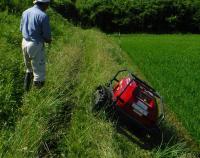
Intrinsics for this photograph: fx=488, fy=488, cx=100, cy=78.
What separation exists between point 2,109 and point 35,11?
191cm

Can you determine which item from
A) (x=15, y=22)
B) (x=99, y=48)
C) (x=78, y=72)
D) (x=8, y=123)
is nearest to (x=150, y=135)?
(x=8, y=123)

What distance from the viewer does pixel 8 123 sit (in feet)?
22.3

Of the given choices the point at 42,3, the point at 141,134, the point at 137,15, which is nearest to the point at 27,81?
the point at 42,3

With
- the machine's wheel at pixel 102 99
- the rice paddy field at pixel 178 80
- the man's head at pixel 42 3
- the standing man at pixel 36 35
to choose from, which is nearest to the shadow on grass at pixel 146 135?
→ the machine's wheel at pixel 102 99

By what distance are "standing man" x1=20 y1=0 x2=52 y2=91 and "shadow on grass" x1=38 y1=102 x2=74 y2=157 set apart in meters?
0.74

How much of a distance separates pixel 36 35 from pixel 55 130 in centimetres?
188

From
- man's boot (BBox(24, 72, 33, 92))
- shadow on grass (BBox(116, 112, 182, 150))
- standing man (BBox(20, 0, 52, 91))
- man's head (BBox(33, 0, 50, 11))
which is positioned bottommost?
shadow on grass (BBox(116, 112, 182, 150))

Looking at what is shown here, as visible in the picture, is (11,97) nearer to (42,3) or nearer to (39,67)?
(39,67)

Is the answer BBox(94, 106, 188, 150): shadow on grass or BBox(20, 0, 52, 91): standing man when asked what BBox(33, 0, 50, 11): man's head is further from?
BBox(94, 106, 188, 150): shadow on grass

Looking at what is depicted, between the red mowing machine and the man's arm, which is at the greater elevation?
the man's arm

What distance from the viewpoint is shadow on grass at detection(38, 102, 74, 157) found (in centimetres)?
635

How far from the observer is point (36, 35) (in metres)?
8.24

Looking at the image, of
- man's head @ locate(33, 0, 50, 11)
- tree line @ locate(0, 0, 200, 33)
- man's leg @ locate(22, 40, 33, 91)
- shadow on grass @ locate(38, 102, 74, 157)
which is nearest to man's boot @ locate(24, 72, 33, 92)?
man's leg @ locate(22, 40, 33, 91)

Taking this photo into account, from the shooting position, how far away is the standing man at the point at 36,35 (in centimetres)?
819
